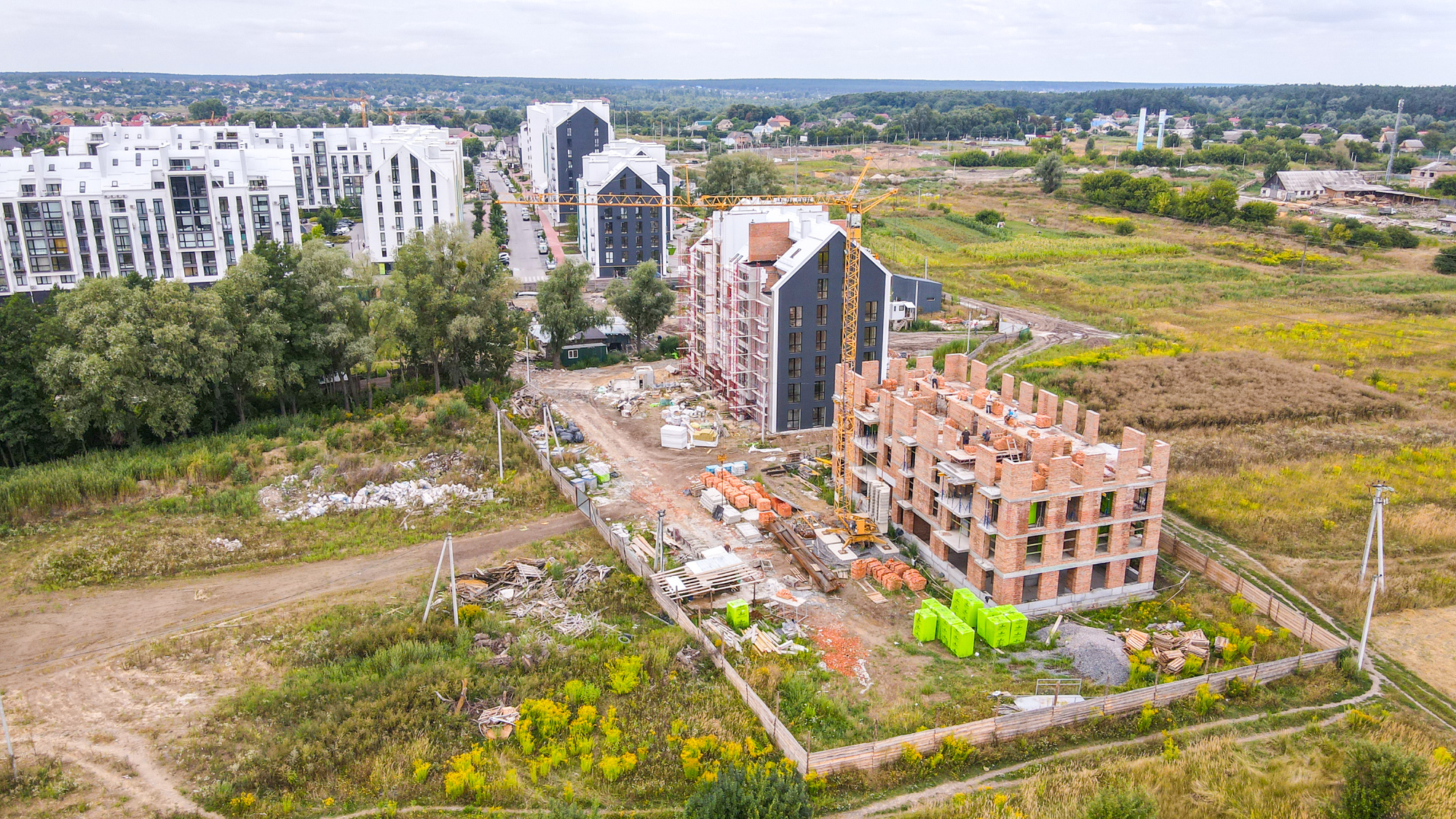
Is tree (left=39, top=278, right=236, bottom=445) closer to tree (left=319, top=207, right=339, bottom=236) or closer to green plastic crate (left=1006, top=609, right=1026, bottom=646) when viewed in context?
green plastic crate (left=1006, top=609, right=1026, bottom=646)

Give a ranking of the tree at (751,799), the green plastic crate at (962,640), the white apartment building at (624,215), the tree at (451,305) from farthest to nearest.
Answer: the white apartment building at (624,215) < the tree at (451,305) < the green plastic crate at (962,640) < the tree at (751,799)

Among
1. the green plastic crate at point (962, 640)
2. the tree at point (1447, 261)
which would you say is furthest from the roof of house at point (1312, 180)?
the green plastic crate at point (962, 640)

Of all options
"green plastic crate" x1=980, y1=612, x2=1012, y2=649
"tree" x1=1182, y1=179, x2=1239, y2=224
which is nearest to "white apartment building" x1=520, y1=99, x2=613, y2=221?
"tree" x1=1182, y1=179, x2=1239, y2=224

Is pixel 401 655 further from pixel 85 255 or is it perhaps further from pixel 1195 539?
pixel 85 255

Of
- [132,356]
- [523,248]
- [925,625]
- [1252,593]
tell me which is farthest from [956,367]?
[523,248]

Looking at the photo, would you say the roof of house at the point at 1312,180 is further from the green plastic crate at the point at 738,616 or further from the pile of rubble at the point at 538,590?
the pile of rubble at the point at 538,590

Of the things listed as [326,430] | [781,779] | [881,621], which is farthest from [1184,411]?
[326,430]
